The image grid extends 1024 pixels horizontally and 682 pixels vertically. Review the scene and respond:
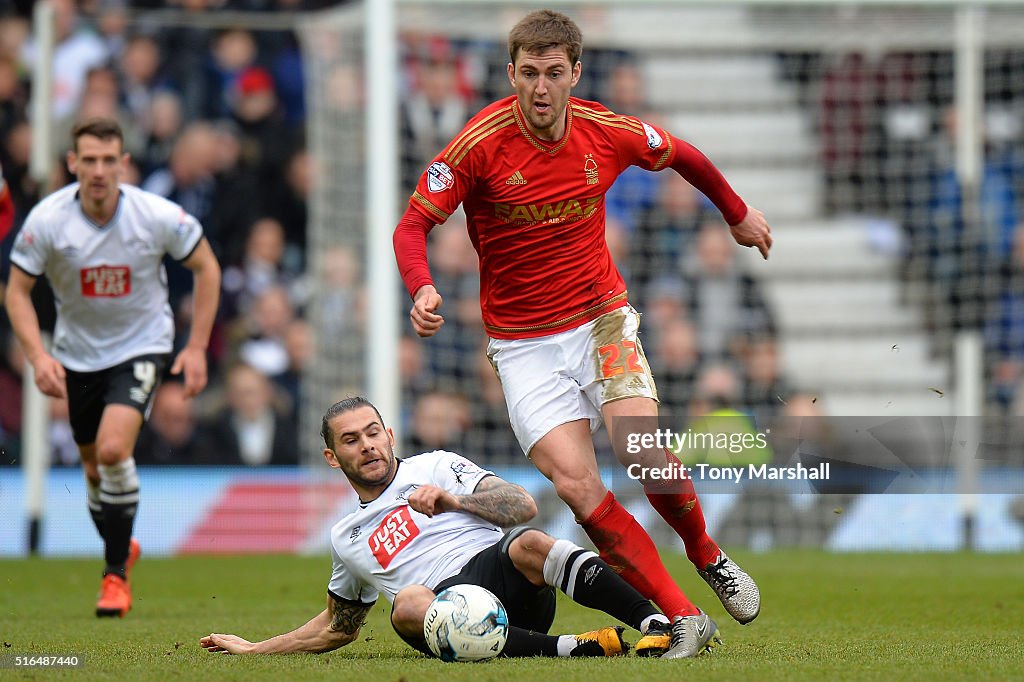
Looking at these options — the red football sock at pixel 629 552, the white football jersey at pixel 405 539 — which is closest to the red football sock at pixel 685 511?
the red football sock at pixel 629 552

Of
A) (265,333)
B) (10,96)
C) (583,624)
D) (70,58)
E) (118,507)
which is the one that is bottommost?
(583,624)

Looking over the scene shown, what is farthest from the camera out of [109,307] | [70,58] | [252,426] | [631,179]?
[70,58]

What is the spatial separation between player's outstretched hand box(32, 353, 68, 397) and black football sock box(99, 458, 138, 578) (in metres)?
0.52

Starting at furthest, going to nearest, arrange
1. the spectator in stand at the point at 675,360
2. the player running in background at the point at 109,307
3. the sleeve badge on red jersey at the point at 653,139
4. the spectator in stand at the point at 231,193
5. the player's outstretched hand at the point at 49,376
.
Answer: the spectator in stand at the point at 231,193 → the spectator in stand at the point at 675,360 → the player running in background at the point at 109,307 → the player's outstretched hand at the point at 49,376 → the sleeve badge on red jersey at the point at 653,139

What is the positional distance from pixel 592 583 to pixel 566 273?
1.32 meters

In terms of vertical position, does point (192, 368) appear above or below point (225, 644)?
above

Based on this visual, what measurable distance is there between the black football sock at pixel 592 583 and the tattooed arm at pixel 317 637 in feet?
2.72

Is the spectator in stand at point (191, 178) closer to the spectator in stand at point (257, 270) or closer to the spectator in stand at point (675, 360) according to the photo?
the spectator in stand at point (257, 270)

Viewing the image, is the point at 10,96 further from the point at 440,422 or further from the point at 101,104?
the point at 440,422

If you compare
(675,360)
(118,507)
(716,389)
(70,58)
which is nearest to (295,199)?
(70,58)

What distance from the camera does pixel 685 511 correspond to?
19.5 ft

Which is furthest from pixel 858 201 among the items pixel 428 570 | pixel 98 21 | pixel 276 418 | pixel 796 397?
pixel 428 570

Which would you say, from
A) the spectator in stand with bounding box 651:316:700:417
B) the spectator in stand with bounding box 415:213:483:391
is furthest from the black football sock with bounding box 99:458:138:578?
the spectator in stand with bounding box 651:316:700:417

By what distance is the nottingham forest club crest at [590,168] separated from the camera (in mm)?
6059
